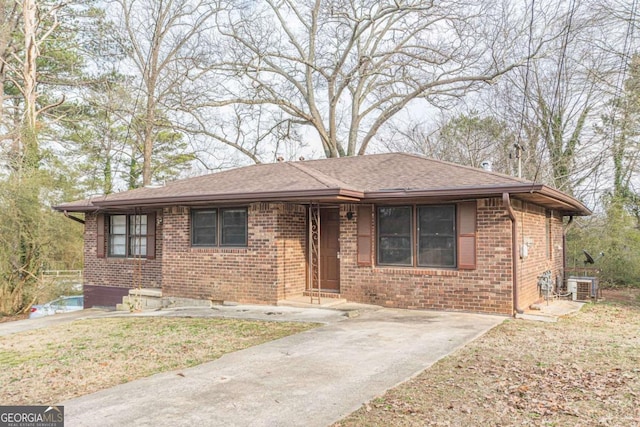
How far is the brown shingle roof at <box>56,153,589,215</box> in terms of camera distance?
350 inches

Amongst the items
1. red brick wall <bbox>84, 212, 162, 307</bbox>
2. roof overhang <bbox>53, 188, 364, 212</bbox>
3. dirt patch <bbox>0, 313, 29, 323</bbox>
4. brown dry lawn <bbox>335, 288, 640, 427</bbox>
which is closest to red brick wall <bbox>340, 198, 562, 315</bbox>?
roof overhang <bbox>53, 188, 364, 212</bbox>

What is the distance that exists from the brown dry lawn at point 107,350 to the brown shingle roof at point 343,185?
259cm

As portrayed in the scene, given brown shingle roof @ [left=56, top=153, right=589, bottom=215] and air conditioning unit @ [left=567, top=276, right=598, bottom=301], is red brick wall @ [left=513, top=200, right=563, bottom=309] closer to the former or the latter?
brown shingle roof @ [left=56, top=153, right=589, bottom=215]

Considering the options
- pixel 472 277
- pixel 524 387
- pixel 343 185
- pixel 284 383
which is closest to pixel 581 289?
pixel 472 277

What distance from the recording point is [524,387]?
15.9 ft

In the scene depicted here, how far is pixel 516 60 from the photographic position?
1853 cm

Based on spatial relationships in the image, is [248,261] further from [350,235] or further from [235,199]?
[350,235]

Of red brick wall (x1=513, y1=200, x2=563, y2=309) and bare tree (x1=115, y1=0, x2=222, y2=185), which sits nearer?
red brick wall (x1=513, y1=200, x2=563, y2=309)

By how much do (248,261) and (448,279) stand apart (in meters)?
4.27

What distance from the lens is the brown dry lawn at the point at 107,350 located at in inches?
209

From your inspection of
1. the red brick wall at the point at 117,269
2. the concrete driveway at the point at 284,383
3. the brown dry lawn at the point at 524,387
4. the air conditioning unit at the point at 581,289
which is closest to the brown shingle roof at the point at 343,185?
the red brick wall at the point at 117,269

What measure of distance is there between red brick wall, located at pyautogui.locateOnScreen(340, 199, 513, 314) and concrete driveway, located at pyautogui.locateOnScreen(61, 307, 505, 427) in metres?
1.45

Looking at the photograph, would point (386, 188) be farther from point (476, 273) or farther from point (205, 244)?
point (205, 244)

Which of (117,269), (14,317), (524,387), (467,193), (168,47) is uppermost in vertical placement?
(168,47)
